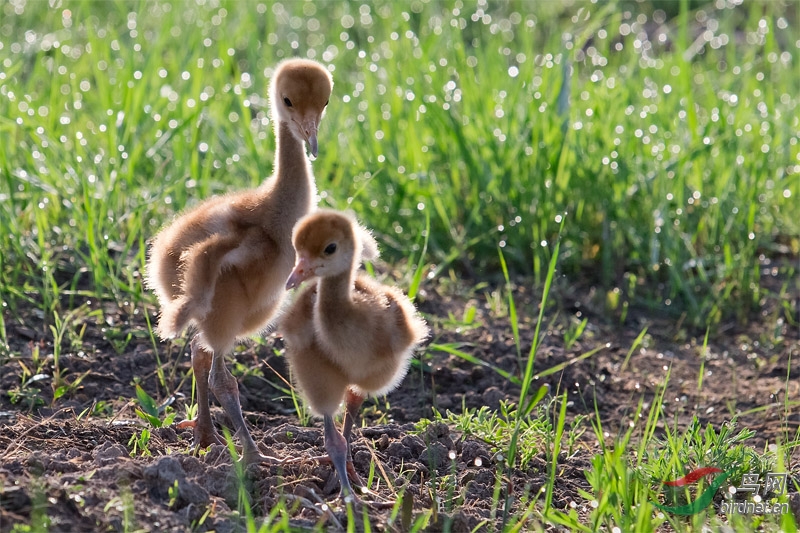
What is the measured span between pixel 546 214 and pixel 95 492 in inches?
123

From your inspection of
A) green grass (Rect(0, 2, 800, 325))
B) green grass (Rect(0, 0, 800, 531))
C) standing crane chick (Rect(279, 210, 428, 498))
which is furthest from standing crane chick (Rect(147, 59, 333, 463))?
green grass (Rect(0, 2, 800, 325))

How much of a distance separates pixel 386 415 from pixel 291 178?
1050 millimetres

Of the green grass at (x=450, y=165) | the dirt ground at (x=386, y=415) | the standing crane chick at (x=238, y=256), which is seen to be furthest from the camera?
the green grass at (x=450, y=165)

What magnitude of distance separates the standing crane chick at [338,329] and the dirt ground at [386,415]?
0.28 meters

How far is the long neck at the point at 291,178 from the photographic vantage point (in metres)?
3.88

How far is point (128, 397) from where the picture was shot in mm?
4273

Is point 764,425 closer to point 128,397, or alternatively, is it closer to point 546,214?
point 546,214

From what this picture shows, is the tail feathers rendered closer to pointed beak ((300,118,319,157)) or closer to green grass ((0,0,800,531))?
pointed beak ((300,118,319,157))

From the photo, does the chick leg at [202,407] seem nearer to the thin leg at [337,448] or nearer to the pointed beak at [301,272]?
the thin leg at [337,448]

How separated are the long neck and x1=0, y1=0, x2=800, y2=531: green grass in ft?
2.35

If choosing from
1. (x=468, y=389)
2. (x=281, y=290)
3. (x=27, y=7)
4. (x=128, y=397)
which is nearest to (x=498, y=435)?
(x=468, y=389)
